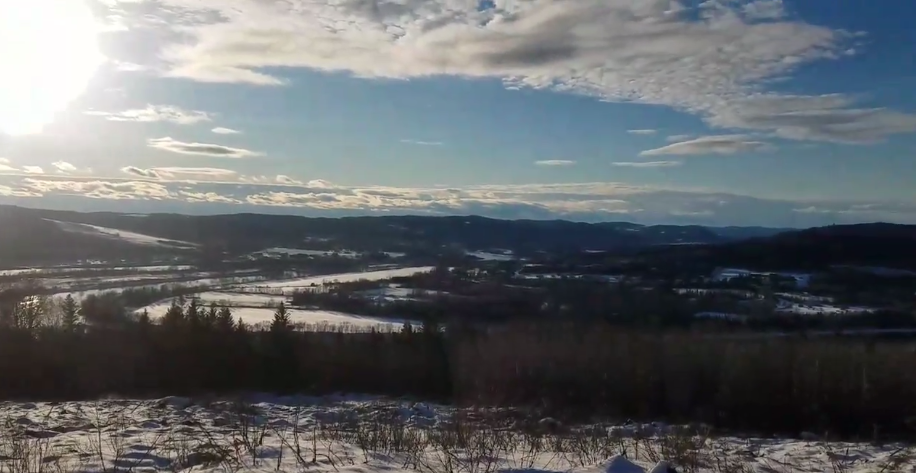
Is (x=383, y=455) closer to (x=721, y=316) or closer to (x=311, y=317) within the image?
(x=721, y=316)

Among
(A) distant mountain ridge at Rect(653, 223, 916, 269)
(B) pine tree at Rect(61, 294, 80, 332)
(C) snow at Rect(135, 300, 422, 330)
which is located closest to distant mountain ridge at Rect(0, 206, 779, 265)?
(A) distant mountain ridge at Rect(653, 223, 916, 269)

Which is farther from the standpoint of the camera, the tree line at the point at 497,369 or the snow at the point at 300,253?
the snow at the point at 300,253

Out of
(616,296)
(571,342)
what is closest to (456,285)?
(616,296)

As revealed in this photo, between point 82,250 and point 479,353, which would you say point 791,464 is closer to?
point 479,353

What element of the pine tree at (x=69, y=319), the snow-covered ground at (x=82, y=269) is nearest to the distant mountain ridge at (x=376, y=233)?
→ the snow-covered ground at (x=82, y=269)

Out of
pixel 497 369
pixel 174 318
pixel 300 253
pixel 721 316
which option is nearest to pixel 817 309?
pixel 721 316

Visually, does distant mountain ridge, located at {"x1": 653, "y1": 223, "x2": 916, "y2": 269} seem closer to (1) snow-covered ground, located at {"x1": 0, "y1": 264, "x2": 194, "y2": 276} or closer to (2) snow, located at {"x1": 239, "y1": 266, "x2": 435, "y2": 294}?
(2) snow, located at {"x1": 239, "y1": 266, "x2": 435, "y2": 294}

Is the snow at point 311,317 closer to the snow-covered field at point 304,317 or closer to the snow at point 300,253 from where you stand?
the snow-covered field at point 304,317
